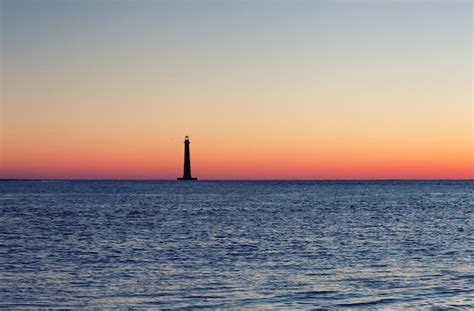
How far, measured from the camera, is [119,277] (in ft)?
92.0

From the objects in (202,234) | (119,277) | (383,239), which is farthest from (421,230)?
(119,277)

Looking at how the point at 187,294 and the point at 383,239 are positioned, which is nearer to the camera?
the point at 187,294

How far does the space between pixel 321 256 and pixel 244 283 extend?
1008 centimetres

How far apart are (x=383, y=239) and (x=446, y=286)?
65.9 ft

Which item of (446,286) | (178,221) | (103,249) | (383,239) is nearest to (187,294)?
(446,286)

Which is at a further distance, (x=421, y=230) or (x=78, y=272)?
(x=421, y=230)

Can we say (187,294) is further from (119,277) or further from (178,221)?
(178,221)

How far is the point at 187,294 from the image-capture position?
24.0m

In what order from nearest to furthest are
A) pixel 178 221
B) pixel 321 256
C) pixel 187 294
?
1. pixel 187 294
2. pixel 321 256
3. pixel 178 221

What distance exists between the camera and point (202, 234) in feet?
160

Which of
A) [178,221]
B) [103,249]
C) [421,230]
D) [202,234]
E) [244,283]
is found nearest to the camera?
[244,283]

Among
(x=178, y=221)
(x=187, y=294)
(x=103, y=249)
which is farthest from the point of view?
(x=178, y=221)

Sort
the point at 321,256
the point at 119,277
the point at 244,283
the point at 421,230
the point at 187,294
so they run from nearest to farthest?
1. the point at 187,294
2. the point at 244,283
3. the point at 119,277
4. the point at 321,256
5. the point at 421,230

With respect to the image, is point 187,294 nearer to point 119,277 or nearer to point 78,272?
point 119,277
